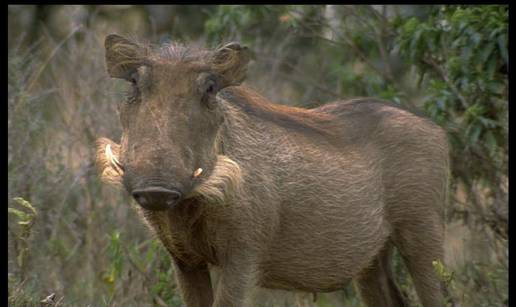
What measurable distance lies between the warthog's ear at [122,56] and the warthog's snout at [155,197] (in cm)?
65

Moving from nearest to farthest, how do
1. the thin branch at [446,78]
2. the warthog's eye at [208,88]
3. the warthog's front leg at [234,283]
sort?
the warthog's eye at [208,88], the warthog's front leg at [234,283], the thin branch at [446,78]

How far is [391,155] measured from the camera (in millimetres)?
5184

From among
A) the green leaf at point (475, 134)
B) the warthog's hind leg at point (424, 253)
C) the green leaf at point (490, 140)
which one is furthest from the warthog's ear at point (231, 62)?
the green leaf at point (490, 140)

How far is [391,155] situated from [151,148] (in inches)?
71.9

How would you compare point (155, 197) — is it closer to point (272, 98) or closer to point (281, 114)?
point (281, 114)

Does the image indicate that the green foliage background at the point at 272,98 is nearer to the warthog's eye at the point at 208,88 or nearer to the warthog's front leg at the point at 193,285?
the warthog's front leg at the point at 193,285

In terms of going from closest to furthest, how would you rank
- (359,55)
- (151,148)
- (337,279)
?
(151,148) → (337,279) → (359,55)

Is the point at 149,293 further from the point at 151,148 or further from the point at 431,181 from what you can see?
the point at 151,148

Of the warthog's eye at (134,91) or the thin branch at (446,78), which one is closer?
the warthog's eye at (134,91)

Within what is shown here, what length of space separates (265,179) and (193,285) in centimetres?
60

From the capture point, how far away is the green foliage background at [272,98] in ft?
19.7

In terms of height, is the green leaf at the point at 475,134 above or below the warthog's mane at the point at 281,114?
below
